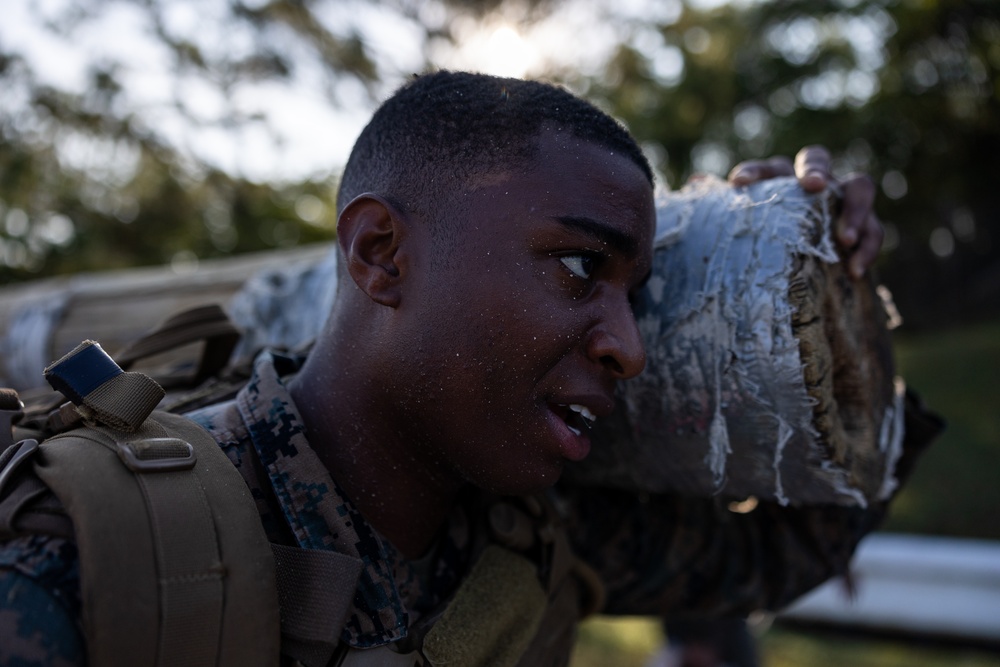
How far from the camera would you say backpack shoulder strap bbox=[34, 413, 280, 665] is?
1222mm

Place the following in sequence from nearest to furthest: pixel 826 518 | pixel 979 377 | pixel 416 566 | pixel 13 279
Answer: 1. pixel 416 566
2. pixel 826 518
3. pixel 13 279
4. pixel 979 377

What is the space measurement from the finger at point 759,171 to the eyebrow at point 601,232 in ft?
1.77

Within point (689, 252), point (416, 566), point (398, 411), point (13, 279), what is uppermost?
point (689, 252)

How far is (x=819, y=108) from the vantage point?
10.4 meters

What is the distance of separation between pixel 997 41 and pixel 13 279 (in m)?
10.8

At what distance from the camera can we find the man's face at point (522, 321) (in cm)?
165

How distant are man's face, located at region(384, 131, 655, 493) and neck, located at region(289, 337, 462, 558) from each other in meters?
0.09

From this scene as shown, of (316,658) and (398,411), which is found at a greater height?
(398,411)

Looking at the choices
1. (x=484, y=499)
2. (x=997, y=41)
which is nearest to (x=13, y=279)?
(x=484, y=499)

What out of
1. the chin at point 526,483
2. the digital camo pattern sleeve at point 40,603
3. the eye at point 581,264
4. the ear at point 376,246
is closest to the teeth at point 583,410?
the chin at point 526,483

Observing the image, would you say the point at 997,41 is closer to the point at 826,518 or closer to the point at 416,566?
the point at 826,518

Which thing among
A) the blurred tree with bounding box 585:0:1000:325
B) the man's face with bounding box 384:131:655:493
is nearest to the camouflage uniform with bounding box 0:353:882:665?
the man's face with bounding box 384:131:655:493

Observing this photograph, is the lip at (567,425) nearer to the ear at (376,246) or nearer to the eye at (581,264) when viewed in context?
the eye at (581,264)

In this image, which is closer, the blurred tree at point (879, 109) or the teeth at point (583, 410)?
the teeth at point (583, 410)
